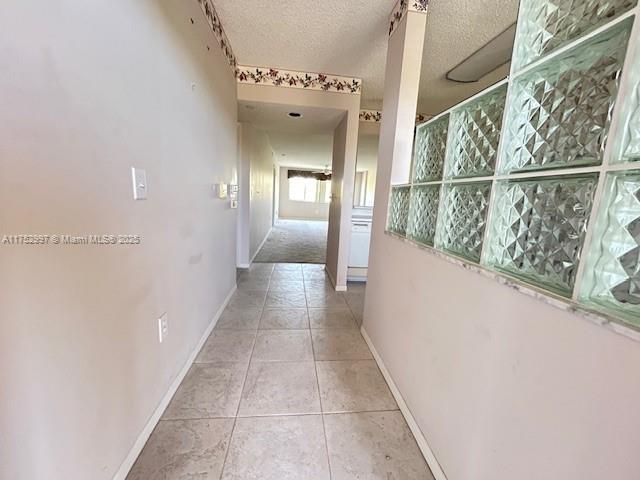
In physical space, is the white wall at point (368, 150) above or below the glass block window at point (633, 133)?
above

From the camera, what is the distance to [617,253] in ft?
1.63

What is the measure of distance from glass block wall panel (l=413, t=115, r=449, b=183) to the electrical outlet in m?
1.42

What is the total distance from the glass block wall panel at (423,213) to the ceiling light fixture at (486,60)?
4.55 ft

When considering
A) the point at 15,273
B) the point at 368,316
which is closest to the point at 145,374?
the point at 15,273

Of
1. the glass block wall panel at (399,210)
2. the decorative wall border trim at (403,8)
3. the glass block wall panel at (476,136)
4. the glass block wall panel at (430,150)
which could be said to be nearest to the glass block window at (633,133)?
the glass block wall panel at (476,136)

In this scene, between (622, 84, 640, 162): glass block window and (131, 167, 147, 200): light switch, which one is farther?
(131, 167, 147, 200): light switch

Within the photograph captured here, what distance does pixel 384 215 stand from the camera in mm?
1760

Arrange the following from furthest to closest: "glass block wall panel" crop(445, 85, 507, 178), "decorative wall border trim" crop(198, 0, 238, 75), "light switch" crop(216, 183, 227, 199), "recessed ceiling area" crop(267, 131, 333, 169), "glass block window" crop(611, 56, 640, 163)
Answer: "recessed ceiling area" crop(267, 131, 333, 169) → "light switch" crop(216, 183, 227, 199) → "decorative wall border trim" crop(198, 0, 238, 75) → "glass block wall panel" crop(445, 85, 507, 178) → "glass block window" crop(611, 56, 640, 163)

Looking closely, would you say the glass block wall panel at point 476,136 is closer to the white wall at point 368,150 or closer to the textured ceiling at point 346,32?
the white wall at point 368,150

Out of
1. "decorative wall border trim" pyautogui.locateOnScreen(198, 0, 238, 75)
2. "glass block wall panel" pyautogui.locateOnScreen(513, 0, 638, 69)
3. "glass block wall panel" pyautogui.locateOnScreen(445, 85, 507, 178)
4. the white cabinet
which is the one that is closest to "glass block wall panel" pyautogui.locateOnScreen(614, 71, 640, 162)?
"glass block wall panel" pyautogui.locateOnScreen(513, 0, 638, 69)

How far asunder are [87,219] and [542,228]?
124 centimetres

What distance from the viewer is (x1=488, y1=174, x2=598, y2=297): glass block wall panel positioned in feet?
1.85

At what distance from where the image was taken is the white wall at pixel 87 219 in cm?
59

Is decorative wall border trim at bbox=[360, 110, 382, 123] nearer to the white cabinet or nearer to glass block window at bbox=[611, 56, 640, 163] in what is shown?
the white cabinet
